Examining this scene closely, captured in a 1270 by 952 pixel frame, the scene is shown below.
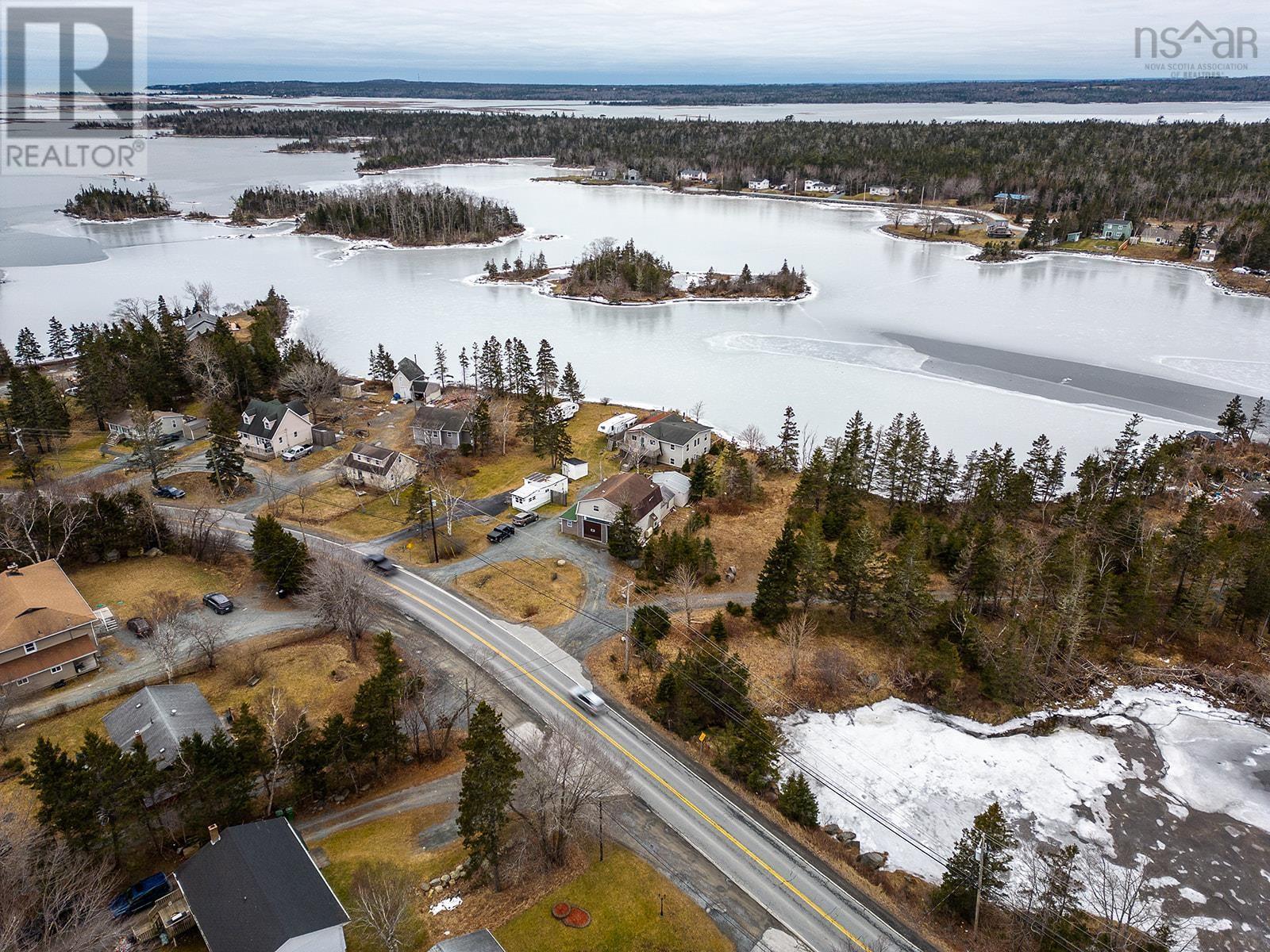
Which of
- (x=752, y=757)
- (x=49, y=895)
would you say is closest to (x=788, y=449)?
(x=752, y=757)

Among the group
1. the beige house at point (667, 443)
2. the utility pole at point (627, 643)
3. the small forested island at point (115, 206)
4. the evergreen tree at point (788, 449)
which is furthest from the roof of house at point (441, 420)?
the small forested island at point (115, 206)

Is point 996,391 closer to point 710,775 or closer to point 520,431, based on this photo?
point 520,431

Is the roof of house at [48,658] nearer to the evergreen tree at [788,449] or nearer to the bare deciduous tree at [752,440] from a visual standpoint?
the evergreen tree at [788,449]

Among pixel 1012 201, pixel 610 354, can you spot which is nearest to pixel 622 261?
pixel 610 354

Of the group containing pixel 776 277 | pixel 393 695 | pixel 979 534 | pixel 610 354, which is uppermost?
pixel 776 277

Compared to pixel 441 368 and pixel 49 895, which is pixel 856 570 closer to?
pixel 49 895

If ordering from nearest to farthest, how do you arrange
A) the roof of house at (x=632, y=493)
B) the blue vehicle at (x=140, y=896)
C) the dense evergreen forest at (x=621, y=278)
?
the blue vehicle at (x=140, y=896) → the roof of house at (x=632, y=493) → the dense evergreen forest at (x=621, y=278)

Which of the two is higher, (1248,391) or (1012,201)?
(1012,201)
